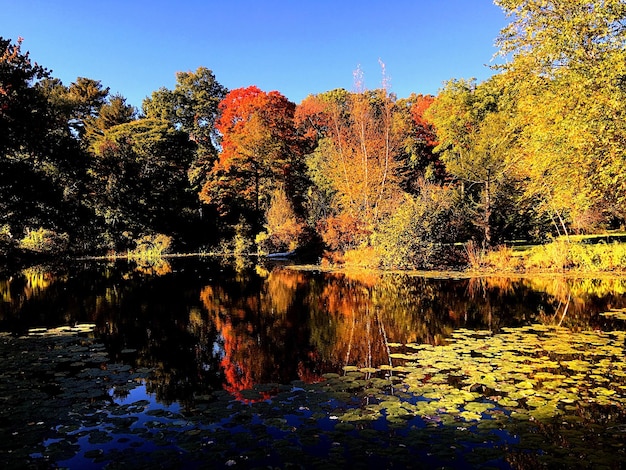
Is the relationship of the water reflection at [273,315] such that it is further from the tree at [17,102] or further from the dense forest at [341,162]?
the tree at [17,102]

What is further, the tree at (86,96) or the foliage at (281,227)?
the tree at (86,96)

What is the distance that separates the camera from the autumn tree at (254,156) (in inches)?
1318

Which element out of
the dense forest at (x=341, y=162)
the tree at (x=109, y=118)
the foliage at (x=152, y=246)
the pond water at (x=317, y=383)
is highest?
the tree at (x=109, y=118)

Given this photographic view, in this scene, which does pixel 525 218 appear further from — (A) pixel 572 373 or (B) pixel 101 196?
(B) pixel 101 196

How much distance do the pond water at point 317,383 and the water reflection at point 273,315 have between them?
0.06 meters

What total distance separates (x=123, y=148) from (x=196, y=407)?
34.0 meters

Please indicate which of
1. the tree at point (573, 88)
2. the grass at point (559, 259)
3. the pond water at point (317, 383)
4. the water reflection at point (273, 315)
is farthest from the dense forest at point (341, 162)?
the pond water at point (317, 383)

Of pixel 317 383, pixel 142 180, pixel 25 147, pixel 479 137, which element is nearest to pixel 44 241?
pixel 142 180

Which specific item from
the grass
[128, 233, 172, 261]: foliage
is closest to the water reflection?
the grass

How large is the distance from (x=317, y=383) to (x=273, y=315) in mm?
5049

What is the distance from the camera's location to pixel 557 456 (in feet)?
12.3

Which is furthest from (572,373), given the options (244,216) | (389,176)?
(244,216)

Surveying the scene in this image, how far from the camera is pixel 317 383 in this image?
5.86 meters

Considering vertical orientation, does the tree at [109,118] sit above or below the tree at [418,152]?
above
